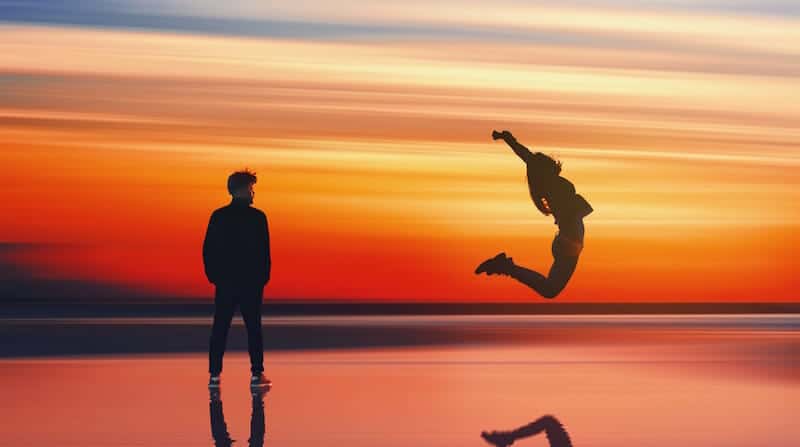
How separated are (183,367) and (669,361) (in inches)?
232

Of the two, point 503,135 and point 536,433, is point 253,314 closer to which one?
point 503,135

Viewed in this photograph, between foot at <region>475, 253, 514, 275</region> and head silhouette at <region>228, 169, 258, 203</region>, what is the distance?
270 centimetres

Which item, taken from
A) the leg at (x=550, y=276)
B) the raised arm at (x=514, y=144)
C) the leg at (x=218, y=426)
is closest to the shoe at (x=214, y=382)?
the leg at (x=218, y=426)

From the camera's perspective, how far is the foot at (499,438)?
11328 millimetres

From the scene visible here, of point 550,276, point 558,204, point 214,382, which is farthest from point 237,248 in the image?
point 550,276

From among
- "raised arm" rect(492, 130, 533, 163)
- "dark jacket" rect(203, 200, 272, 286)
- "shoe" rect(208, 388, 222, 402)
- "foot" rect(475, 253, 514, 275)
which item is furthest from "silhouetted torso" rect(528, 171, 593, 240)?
"shoe" rect(208, 388, 222, 402)

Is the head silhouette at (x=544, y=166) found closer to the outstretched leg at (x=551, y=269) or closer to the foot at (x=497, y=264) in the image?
the outstretched leg at (x=551, y=269)

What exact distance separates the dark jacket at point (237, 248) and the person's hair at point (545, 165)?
274 cm

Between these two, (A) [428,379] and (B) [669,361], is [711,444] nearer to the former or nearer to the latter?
(A) [428,379]

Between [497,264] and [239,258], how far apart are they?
118 inches

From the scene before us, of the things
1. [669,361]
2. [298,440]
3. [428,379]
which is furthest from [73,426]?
[669,361]

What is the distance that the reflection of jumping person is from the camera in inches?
654

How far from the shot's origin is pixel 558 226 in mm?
16875

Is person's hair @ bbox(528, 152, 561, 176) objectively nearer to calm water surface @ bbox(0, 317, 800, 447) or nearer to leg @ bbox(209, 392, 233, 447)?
calm water surface @ bbox(0, 317, 800, 447)
